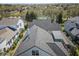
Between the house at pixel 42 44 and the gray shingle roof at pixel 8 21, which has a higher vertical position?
the gray shingle roof at pixel 8 21

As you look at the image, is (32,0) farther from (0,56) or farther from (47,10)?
(0,56)

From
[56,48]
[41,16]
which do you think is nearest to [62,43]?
[56,48]

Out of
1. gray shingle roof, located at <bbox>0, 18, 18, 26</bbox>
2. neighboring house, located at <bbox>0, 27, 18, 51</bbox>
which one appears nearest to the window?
neighboring house, located at <bbox>0, 27, 18, 51</bbox>

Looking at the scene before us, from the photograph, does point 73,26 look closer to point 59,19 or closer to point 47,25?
point 59,19

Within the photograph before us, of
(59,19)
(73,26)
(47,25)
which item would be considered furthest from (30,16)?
(73,26)

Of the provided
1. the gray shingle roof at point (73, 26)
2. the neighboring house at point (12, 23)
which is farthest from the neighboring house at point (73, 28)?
the neighboring house at point (12, 23)

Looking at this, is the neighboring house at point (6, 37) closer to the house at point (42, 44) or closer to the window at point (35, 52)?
the house at point (42, 44)
